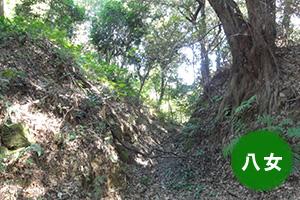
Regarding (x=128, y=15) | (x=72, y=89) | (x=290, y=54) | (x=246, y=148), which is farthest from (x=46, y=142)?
(x=128, y=15)

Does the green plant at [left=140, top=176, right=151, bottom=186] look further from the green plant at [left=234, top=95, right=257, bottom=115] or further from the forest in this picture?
the green plant at [left=234, top=95, right=257, bottom=115]

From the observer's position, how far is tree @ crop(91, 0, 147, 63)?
48.7 feet

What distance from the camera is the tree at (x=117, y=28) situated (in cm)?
1484

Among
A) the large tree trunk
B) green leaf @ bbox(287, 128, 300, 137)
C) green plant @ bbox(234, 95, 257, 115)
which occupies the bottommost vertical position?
green leaf @ bbox(287, 128, 300, 137)

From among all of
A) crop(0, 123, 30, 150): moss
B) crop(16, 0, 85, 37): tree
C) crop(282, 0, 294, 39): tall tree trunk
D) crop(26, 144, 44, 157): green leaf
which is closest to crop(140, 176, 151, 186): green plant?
crop(26, 144, 44, 157): green leaf

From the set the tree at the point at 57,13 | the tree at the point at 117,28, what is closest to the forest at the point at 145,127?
the tree at the point at 117,28

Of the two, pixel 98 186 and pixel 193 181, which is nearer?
pixel 98 186

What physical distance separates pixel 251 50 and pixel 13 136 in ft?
17.3

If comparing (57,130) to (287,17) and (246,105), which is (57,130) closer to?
(246,105)

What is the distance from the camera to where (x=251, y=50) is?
8375mm

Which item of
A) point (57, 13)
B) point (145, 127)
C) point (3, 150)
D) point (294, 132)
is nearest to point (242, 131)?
point (294, 132)

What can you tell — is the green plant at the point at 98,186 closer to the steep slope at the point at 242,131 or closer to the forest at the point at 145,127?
the forest at the point at 145,127

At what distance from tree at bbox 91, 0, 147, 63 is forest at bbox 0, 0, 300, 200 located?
3107mm

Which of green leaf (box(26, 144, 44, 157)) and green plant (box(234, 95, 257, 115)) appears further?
green plant (box(234, 95, 257, 115))
